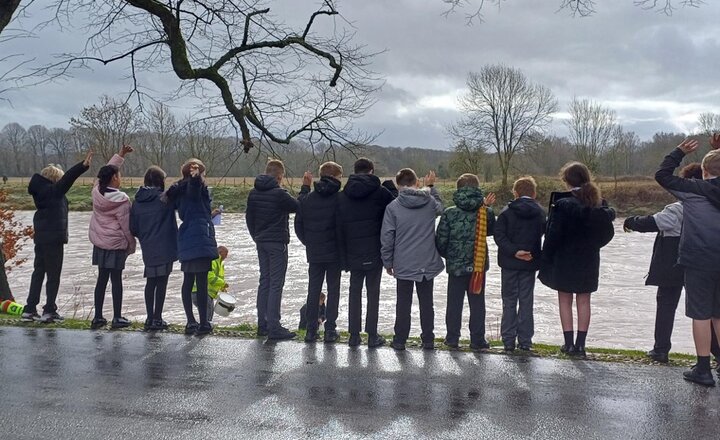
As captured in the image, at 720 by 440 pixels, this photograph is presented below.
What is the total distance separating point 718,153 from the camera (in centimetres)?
511

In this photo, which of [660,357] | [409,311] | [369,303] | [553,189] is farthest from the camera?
[553,189]

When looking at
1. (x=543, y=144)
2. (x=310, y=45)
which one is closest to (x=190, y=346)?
(x=310, y=45)

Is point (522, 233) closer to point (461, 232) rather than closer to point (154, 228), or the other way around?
point (461, 232)

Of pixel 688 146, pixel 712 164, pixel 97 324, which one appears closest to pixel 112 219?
pixel 97 324

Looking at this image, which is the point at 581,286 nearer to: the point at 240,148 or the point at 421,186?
the point at 421,186

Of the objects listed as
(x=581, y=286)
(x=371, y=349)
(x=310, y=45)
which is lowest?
(x=371, y=349)

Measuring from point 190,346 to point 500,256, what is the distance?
10.3 ft

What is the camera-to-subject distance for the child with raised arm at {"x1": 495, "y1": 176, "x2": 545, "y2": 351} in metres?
6.08

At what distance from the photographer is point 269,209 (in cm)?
657

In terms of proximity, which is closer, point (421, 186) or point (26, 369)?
point (26, 369)

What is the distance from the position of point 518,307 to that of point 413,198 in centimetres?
148

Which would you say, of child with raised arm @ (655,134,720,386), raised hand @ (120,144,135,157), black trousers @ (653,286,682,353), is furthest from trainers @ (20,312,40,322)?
child with raised arm @ (655,134,720,386)

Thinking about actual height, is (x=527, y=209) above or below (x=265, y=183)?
below

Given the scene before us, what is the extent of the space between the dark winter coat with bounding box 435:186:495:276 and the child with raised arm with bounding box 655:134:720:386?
172 centimetres
